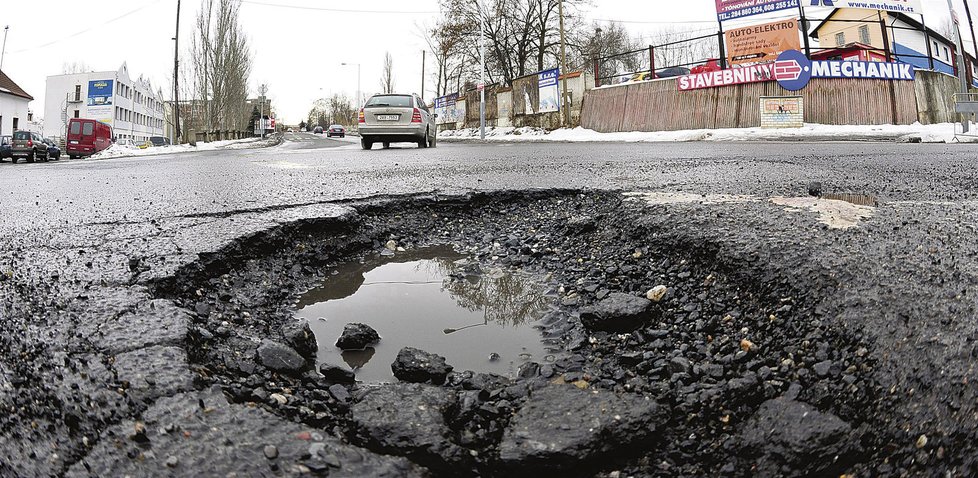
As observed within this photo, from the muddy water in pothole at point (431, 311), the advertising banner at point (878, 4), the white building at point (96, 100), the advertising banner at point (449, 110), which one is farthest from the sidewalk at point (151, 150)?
the white building at point (96, 100)

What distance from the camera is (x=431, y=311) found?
2795 millimetres

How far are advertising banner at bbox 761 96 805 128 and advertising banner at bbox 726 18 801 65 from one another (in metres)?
1.67

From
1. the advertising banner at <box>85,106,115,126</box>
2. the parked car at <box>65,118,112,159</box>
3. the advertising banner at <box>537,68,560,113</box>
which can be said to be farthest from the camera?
the advertising banner at <box>85,106,115,126</box>

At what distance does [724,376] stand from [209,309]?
5.90 feet

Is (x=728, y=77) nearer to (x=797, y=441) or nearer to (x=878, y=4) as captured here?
(x=878, y=4)

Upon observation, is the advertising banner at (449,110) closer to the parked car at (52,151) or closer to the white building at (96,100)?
the parked car at (52,151)

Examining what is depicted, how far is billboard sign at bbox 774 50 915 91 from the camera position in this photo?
21.3m

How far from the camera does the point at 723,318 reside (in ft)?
7.12

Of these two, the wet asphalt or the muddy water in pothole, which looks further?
the muddy water in pothole

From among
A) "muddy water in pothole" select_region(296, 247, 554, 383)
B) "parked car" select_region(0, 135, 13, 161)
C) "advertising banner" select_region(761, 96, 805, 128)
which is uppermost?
"advertising banner" select_region(761, 96, 805, 128)

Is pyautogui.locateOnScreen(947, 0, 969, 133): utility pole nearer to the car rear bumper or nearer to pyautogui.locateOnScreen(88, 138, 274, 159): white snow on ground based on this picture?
the car rear bumper

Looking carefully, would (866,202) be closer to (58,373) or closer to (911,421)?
(911,421)

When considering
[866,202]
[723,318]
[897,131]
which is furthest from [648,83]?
[723,318]

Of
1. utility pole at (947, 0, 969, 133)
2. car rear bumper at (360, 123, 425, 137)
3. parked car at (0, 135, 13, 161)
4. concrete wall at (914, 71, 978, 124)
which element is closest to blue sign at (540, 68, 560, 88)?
concrete wall at (914, 71, 978, 124)
